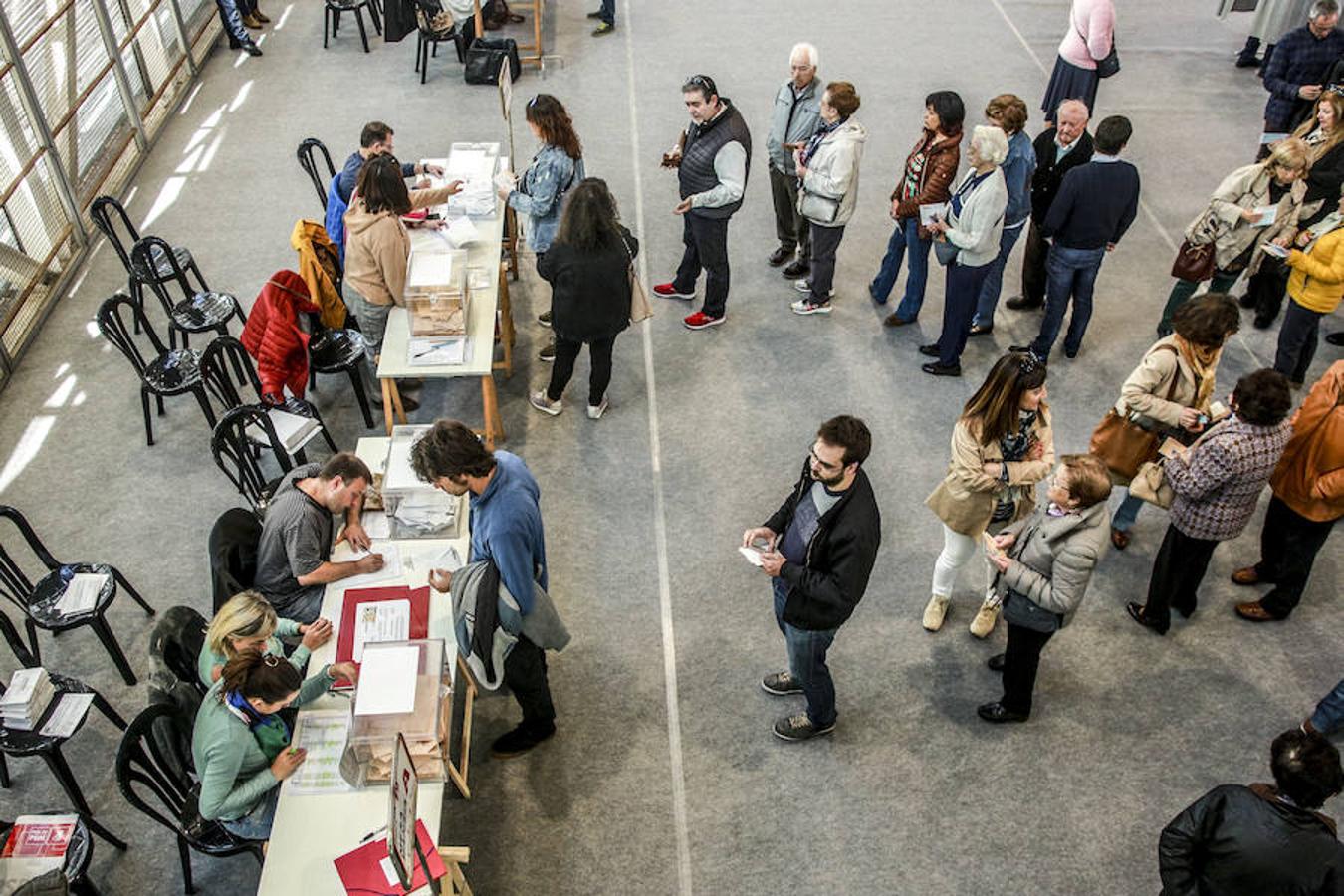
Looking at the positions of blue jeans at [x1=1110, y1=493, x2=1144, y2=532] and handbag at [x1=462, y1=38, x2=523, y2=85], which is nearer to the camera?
blue jeans at [x1=1110, y1=493, x2=1144, y2=532]

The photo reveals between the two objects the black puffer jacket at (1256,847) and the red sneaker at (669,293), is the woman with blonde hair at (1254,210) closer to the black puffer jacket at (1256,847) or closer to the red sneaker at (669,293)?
the red sneaker at (669,293)

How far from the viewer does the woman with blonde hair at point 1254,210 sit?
5.65 meters

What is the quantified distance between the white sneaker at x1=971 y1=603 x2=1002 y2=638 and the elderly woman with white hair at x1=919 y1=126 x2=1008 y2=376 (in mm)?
1896

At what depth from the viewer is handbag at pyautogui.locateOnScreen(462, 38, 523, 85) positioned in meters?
9.39

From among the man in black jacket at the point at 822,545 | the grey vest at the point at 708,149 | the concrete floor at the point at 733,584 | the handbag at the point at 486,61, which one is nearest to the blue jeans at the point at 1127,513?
the concrete floor at the point at 733,584

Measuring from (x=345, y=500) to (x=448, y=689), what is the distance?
89cm

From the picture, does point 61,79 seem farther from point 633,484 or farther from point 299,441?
point 633,484

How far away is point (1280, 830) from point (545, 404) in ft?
13.8

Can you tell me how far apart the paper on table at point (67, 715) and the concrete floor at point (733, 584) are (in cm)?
42

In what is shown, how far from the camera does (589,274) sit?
5.34m

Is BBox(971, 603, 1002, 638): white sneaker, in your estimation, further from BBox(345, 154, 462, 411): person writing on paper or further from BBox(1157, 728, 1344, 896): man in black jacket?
BBox(345, 154, 462, 411): person writing on paper

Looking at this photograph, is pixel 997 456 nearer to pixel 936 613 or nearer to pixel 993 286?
pixel 936 613

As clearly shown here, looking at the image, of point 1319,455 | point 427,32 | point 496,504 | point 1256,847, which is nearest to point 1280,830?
point 1256,847

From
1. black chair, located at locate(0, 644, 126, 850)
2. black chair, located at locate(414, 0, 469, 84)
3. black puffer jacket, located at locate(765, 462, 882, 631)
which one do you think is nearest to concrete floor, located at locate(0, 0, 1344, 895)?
black chair, located at locate(0, 644, 126, 850)
